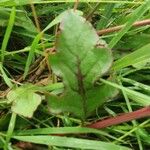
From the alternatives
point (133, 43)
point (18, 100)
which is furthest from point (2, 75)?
point (133, 43)

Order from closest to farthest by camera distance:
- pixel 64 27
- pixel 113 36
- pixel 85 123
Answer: pixel 64 27
pixel 85 123
pixel 113 36

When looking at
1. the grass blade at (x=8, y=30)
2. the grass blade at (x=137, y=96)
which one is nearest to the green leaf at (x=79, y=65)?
the grass blade at (x=137, y=96)

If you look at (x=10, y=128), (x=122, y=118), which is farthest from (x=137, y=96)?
(x=10, y=128)

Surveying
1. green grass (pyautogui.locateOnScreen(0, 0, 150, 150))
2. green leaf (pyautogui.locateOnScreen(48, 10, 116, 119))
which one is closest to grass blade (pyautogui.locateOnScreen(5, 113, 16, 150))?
green grass (pyautogui.locateOnScreen(0, 0, 150, 150))

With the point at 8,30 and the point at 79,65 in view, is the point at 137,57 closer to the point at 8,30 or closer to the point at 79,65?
the point at 79,65

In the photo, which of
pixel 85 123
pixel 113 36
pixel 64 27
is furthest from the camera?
pixel 113 36

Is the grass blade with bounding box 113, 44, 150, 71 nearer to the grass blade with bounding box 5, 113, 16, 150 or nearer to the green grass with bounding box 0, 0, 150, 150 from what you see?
the green grass with bounding box 0, 0, 150, 150

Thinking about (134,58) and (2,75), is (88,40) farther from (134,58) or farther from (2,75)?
(2,75)
